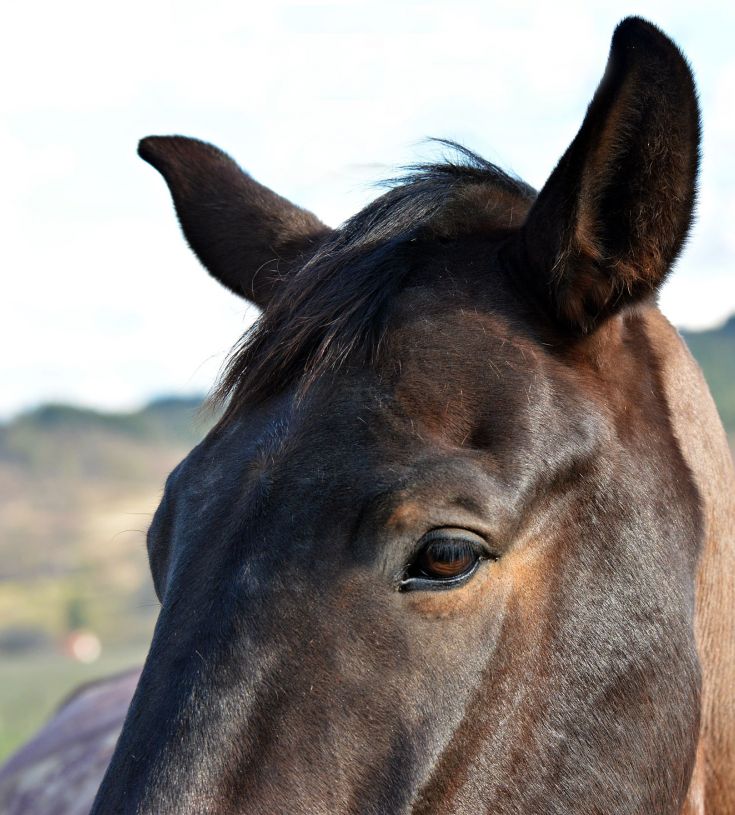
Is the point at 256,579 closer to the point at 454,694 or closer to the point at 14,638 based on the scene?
the point at 454,694

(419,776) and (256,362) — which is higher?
(256,362)

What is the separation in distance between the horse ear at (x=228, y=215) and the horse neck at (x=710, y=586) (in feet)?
3.67

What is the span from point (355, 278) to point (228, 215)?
0.85m

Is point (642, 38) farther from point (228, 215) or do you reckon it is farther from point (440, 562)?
point (228, 215)

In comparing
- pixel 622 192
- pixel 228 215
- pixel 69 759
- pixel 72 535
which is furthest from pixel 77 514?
pixel 622 192

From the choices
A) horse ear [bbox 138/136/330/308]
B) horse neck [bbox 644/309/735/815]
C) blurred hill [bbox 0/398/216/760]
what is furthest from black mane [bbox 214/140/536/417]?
blurred hill [bbox 0/398/216/760]

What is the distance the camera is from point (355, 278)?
2488mm

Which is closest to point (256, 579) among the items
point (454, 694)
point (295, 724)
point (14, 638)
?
point (295, 724)

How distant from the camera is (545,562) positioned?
220cm

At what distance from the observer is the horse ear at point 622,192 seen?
7.02 ft

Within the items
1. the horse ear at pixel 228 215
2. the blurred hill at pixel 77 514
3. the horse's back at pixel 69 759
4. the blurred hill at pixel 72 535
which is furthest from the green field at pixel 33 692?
the blurred hill at pixel 77 514

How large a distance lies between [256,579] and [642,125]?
1.24 metres

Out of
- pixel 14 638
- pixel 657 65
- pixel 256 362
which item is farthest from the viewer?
pixel 14 638

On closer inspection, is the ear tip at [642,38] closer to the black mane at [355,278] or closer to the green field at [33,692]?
the black mane at [355,278]
